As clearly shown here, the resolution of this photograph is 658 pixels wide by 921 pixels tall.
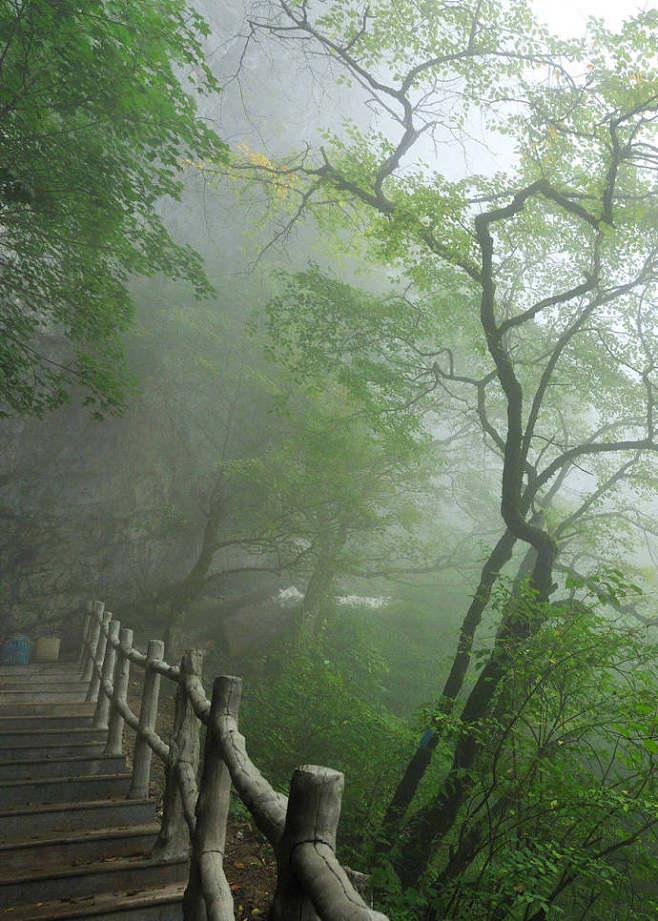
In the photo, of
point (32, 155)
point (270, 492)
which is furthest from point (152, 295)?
point (32, 155)

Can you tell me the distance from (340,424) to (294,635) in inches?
247

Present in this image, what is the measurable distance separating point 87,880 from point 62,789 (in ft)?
5.68

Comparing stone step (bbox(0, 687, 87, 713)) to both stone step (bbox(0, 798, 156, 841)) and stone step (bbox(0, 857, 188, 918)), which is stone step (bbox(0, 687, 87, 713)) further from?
stone step (bbox(0, 857, 188, 918))

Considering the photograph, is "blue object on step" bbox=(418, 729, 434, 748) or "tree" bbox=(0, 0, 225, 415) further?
"blue object on step" bbox=(418, 729, 434, 748)

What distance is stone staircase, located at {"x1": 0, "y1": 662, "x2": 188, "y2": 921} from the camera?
3.60 m

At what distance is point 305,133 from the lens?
35.3 m

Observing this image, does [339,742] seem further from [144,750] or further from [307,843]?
[307,843]

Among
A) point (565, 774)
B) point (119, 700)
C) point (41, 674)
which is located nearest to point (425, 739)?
point (565, 774)

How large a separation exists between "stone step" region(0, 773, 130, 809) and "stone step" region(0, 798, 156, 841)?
0.39 meters

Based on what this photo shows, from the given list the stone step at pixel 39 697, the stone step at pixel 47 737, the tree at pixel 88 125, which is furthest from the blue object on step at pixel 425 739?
the tree at pixel 88 125

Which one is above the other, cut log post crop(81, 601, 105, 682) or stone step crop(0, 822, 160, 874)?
cut log post crop(81, 601, 105, 682)

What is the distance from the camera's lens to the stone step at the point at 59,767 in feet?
18.5

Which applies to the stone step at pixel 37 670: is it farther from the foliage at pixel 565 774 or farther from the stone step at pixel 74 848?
the foliage at pixel 565 774

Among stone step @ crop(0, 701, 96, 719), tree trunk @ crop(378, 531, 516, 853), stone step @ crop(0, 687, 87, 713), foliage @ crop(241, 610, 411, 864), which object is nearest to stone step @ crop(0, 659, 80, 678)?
stone step @ crop(0, 687, 87, 713)
